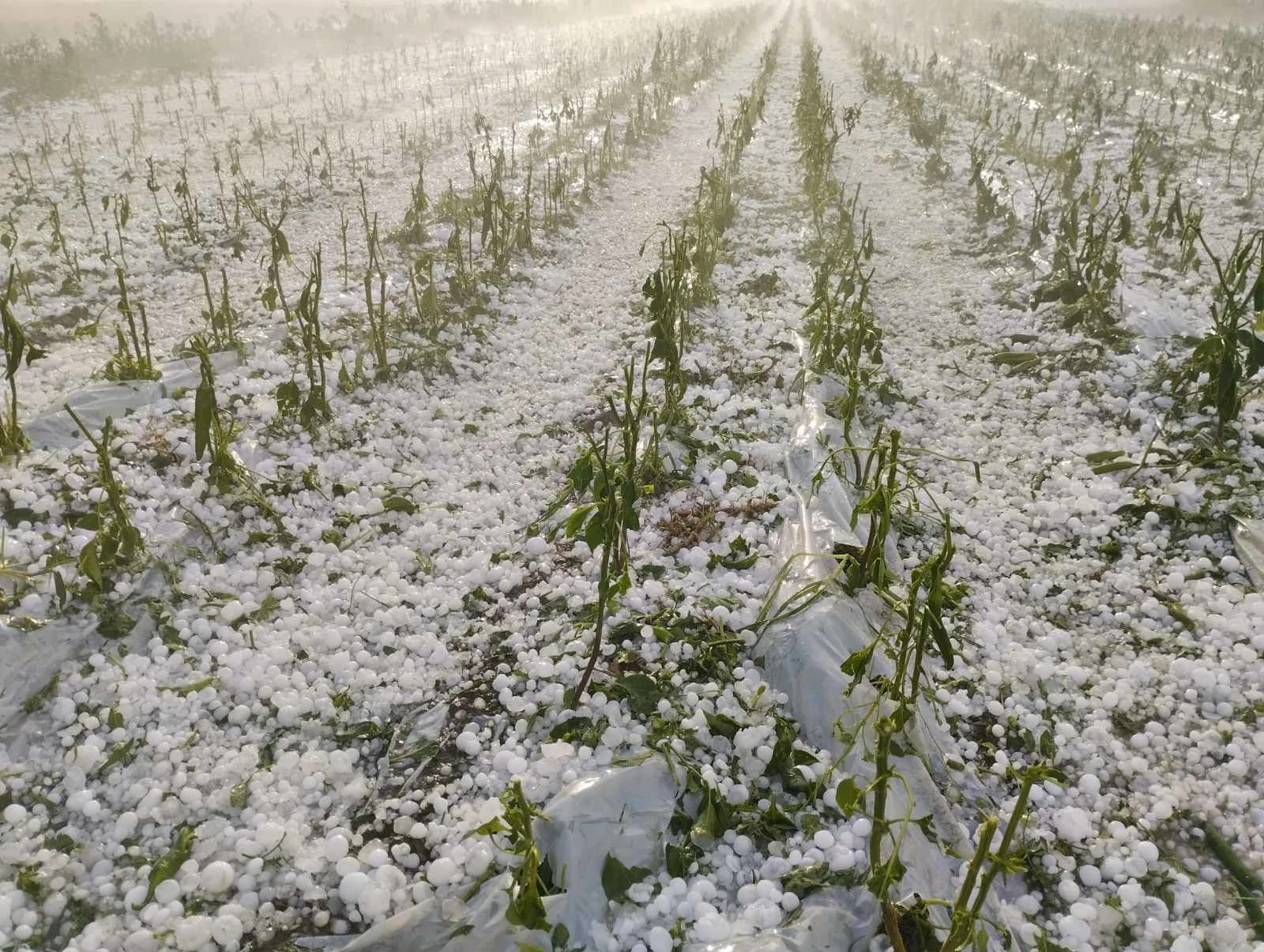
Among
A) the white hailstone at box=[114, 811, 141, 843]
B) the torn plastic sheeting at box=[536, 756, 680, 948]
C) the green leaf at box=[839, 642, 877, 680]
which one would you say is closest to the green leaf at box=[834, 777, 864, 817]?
the green leaf at box=[839, 642, 877, 680]

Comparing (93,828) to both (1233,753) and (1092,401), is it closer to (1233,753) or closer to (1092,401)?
(1233,753)

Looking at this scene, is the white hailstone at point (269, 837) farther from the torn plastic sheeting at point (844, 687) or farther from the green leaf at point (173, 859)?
the torn plastic sheeting at point (844, 687)

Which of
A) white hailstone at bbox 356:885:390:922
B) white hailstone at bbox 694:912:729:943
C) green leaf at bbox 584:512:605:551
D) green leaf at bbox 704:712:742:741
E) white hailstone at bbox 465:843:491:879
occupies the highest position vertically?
green leaf at bbox 584:512:605:551

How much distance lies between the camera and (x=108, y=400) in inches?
179

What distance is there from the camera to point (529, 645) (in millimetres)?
3400

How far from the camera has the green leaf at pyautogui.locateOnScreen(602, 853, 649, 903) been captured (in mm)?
2369

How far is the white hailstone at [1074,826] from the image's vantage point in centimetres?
268

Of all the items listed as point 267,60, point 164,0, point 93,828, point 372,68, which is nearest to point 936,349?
point 93,828

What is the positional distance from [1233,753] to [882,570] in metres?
1.43

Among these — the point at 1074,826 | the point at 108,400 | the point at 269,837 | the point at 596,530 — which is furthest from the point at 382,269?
the point at 1074,826

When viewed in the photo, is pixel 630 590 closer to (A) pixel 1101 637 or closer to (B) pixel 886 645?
(B) pixel 886 645

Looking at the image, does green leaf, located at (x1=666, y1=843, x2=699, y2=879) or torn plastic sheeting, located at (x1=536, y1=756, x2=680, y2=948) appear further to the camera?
green leaf, located at (x1=666, y1=843, x2=699, y2=879)

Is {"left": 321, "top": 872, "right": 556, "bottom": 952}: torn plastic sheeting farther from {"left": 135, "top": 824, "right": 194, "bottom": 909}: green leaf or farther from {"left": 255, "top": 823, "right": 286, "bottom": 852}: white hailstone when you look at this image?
{"left": 135, "top": 824, "right": 194, "bottom": 909}: green leaf

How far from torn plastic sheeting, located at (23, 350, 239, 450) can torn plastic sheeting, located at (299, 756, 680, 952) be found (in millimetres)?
3279
